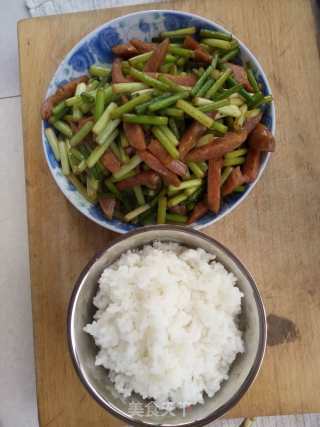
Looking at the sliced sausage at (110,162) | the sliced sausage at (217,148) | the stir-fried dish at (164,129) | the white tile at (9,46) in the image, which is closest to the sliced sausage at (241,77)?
the stir-fried dish at (164,129)

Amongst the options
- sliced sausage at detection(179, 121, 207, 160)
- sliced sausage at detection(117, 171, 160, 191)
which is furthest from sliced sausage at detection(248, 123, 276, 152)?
sliced sausage at detection(117, 171, 160, 191)

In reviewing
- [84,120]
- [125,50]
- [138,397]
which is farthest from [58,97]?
[138,397]

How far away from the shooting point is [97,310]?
3.47 feet

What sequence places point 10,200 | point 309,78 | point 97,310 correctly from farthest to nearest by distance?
1. point 10,200
2. point 309,78
3. point 97,310

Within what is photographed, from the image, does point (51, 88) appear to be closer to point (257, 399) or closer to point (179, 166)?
point (179, 166)

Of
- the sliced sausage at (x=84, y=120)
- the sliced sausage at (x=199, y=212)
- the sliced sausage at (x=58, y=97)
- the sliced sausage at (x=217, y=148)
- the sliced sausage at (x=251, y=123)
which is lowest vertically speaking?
the sliced sausage at (x=199, y=212)

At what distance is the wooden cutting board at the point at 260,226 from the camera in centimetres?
118

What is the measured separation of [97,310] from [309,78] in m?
0.86

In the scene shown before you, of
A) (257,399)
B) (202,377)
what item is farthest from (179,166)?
(257,399)

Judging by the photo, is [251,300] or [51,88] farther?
→ [51,88]

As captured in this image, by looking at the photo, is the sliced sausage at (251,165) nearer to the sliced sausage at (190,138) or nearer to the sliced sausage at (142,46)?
the sliced sausage at (190,138)

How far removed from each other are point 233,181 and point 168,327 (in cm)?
40

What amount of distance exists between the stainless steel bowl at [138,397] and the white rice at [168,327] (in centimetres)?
2

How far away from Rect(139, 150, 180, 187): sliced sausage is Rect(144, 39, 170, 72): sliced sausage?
23 centimetres
